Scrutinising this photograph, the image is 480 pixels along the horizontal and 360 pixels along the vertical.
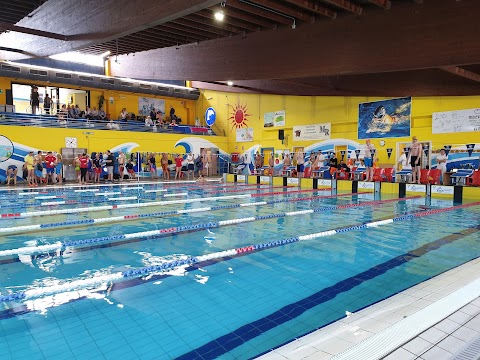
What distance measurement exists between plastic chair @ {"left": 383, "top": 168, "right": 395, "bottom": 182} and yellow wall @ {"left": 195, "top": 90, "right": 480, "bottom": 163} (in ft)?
4.20

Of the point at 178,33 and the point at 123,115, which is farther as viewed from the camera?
the point at 123,115

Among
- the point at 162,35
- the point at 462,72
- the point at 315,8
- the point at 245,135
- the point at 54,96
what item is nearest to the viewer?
the point at 315,8

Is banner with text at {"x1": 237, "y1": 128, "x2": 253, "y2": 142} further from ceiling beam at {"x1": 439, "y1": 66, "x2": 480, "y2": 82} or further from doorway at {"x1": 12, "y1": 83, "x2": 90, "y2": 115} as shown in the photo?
ceiling beam at {"x1": 439, "y1": 66, "x2": 480, "y2": 82}

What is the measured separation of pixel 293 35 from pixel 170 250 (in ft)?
15.3

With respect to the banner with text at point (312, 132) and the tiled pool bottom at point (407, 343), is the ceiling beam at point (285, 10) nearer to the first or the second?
the tiled pool bottom at point (407, 343)

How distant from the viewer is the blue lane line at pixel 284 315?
86.7 inches

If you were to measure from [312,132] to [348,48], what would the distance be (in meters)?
11.2

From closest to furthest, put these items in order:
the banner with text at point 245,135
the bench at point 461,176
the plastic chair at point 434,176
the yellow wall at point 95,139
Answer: the bench at point 461,176 → the plastic chair at point 434,176 → the yellow wall at point 95,139 → the banner with text at point 245,135

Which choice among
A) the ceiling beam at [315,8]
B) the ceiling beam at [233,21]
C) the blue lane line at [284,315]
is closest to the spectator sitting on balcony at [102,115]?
the ceiling beam at [233,21]

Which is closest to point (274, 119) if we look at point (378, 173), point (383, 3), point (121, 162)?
point (378, 173)

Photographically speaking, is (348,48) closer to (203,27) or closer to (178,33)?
(203,27)

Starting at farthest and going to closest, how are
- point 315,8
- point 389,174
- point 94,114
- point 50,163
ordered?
point 94,114, point 50,163, point 389,174, point 315,8

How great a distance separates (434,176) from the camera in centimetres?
1178

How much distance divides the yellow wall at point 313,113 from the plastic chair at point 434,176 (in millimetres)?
1552
